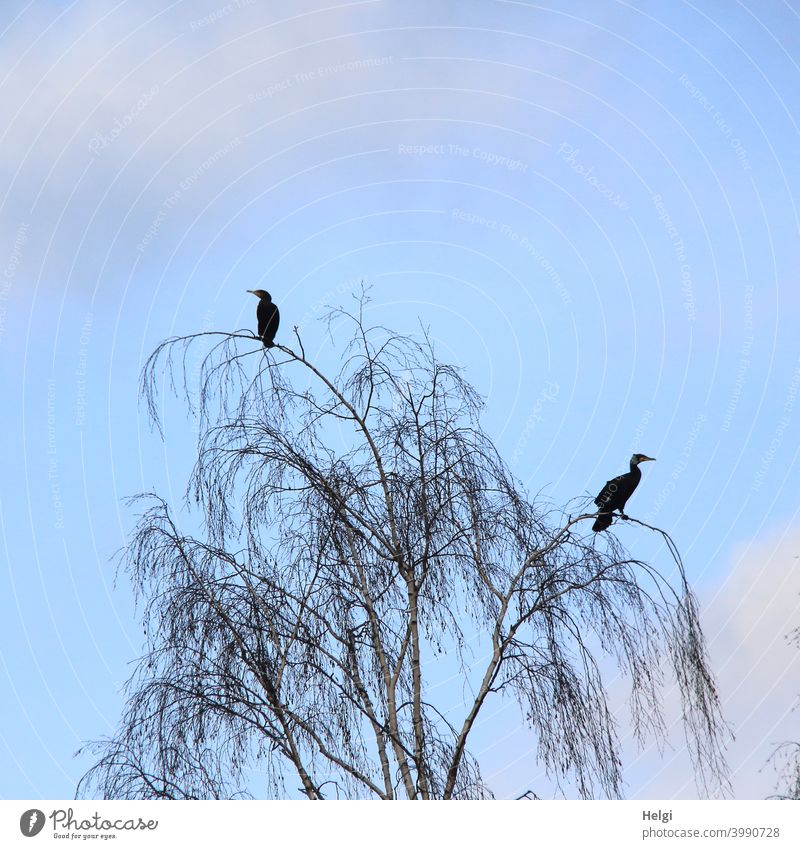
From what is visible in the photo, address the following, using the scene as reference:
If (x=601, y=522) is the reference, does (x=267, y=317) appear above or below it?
above

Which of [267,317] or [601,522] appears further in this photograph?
[267,317]

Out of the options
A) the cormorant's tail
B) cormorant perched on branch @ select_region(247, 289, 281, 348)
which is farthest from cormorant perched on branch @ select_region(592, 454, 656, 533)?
cormorant perched on branch @ select_region(247, 289, 281, 348)

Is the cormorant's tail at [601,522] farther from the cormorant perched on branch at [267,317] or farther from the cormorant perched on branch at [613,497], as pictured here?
the cormorant perched on branch at [267,317]

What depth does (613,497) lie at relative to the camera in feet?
23.8

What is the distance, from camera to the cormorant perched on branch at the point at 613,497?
281 inches

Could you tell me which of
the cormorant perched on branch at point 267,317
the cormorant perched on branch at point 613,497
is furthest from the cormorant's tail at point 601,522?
the cormorant perched on branch at point 267,317

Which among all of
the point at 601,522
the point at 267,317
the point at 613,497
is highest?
the point at 267,317

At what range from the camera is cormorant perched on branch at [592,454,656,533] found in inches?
281

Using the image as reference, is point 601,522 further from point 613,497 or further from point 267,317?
point 267,317

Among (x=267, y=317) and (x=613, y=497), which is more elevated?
(x=267, y=317)

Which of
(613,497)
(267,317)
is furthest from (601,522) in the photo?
(267,317)
